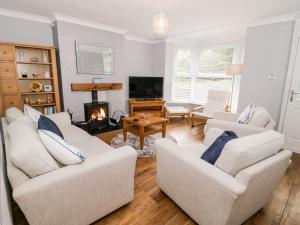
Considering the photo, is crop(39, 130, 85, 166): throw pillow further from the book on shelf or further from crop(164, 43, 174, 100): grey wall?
crop(164, 43, 174, 100): grey wall

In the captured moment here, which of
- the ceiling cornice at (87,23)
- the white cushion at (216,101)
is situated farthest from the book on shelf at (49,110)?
the white cushion at (216,101)

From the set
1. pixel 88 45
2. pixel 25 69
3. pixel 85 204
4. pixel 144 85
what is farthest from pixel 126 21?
pixel 85 204

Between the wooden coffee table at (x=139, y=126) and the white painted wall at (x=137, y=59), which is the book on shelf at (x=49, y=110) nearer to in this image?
the wooden coffee table at (x=139, y=126)

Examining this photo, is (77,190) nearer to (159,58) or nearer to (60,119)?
(60,119)

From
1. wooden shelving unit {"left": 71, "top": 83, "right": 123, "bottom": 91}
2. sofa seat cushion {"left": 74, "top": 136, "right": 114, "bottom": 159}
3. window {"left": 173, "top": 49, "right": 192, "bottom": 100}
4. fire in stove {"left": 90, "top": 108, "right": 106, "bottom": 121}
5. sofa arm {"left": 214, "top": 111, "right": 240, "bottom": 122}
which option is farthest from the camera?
window {"left": 173, "top": 49, "right": 192, "bottom": 100}

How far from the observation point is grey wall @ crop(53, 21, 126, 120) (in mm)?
3424

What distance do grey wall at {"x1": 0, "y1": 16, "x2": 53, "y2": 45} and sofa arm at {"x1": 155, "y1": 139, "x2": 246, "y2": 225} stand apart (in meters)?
3.42

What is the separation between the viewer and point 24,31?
328 centimetres

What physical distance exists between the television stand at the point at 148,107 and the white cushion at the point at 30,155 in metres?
3.55

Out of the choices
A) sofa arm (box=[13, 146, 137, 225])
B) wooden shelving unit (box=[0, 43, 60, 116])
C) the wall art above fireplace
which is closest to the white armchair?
the wall art above fireplace

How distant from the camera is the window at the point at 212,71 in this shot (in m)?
4.77

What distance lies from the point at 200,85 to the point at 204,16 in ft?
8.32

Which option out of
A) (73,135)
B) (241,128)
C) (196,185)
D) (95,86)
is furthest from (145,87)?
(196,185)

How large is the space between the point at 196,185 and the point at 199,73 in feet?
14.9
